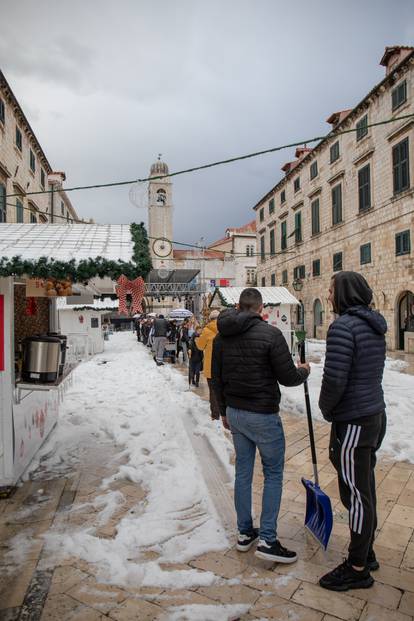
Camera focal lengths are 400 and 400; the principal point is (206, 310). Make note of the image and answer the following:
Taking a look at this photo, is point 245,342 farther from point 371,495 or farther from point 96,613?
point 96,613

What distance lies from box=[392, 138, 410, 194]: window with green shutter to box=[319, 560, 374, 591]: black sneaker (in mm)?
17361

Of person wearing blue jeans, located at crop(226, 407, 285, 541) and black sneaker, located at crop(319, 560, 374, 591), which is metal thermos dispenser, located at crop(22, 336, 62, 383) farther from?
black sneaker, located at crop(319, 560, 374, 591)

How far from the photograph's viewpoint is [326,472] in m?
4.54

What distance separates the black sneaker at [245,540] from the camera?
9.85ft

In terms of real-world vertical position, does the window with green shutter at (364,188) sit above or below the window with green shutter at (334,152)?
below

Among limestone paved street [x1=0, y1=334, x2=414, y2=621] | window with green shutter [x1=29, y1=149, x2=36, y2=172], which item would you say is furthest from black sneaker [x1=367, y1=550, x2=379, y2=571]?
window with green shutter [x1=29, y1=149, x2=36, y2=172]

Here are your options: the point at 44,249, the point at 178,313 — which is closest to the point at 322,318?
the point at 178,313

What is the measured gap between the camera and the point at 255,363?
2818 mm

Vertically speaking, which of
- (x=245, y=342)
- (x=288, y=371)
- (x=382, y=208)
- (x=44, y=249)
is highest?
(x=382, y=208)

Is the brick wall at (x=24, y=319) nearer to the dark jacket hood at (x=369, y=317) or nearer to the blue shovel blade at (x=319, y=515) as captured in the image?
the blue shovel blade at (x=319, y=515)

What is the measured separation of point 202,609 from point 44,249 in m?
3.34

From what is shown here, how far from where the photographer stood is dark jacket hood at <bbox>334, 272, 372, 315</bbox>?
8.70 feet

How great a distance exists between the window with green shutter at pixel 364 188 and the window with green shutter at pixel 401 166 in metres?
2.00

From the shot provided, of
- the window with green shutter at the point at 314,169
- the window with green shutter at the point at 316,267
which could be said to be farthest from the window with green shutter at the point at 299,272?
the window with green shutter at the point at 314,169
